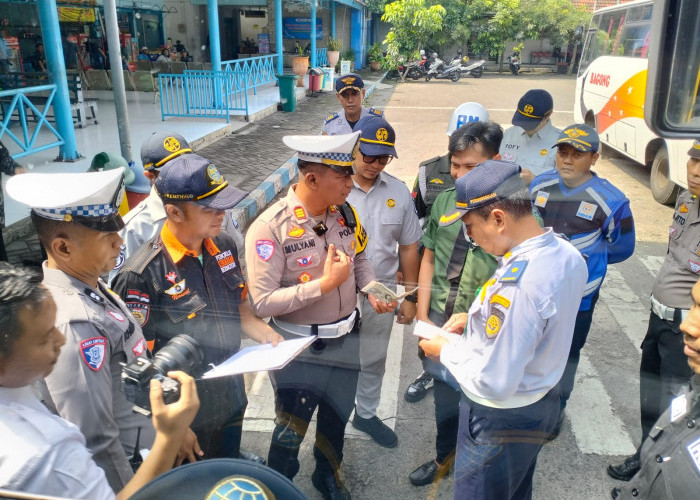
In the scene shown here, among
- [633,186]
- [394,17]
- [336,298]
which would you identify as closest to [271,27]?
[394,17]

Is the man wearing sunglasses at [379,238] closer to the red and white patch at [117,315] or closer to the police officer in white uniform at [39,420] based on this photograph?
the red and white patch at [117,315]

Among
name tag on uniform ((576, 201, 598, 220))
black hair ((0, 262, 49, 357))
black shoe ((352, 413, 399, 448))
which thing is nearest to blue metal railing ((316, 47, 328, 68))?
name tag on uniform ((576, 201, 598, 220))

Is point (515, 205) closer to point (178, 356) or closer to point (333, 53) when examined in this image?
point (178, 356)

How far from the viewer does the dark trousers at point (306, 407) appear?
7.60 ft

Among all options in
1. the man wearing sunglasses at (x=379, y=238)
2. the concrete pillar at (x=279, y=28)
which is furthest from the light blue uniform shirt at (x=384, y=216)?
the concrete pillar at (x=279, y=28)

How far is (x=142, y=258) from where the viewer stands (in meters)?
1.89

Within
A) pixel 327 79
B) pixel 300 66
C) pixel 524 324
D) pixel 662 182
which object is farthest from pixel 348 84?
pixel 327 79

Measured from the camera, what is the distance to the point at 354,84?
4.91 metres

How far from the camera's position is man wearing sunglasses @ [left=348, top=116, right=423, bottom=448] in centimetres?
272

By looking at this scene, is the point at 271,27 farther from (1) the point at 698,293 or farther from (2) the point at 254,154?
(1) the point at 698,293

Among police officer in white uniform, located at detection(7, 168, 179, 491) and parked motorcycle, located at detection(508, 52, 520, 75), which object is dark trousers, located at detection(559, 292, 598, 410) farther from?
parked motorcycle, located at detection(508, 52, 520, 75)

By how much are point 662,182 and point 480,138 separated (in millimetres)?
6063

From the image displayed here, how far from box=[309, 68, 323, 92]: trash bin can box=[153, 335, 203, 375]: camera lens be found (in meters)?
15.8

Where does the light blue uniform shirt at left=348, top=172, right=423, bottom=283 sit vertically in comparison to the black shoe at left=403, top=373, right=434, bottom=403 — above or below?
above
